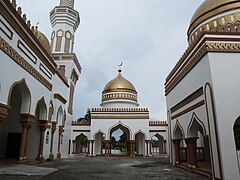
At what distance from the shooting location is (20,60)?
7512mm

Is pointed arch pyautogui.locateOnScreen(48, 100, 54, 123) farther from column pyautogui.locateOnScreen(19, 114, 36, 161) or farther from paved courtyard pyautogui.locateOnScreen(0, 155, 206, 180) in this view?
paved courtyard pyautogui.locateOnScreen(0, 155, 206, 180)

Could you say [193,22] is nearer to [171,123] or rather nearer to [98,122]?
[171,123]

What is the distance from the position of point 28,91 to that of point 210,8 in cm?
869

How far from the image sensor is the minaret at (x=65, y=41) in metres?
16.3

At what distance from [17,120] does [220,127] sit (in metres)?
9.20

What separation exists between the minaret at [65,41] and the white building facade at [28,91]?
3.1 inches

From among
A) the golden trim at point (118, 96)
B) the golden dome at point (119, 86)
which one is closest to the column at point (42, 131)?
the golden trim at point (118, 96)

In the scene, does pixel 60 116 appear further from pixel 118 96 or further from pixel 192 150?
pixel 192 150

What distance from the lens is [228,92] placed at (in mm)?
5379

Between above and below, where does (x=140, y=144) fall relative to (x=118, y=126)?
below

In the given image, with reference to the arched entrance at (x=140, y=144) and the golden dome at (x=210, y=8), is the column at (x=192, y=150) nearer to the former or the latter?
the golden dome at (x=210, y=8)

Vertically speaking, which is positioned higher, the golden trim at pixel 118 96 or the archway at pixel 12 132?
the golden trim at pixel 118 96

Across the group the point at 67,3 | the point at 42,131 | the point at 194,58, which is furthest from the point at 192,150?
the point at 67,3

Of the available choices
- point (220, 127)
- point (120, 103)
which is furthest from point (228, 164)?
point (120, 103)
